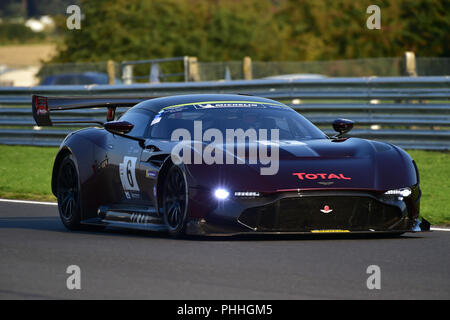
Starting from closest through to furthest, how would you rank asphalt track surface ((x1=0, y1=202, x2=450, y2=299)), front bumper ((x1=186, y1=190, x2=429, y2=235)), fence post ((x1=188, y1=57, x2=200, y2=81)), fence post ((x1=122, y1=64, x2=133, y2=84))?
asphalt track surface ((x1=0, y1=202, x2=450, y2=299))
front bumper ((x1=186, y1=190, x2=429, y2=235))
fence post ((x1=188, y1=57, x2=200, y2=81))
fence post ((x1=122, y1=64, x2=133, y2=84))

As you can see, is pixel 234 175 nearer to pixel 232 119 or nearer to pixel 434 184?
pixel 232 119

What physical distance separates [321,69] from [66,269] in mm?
24364

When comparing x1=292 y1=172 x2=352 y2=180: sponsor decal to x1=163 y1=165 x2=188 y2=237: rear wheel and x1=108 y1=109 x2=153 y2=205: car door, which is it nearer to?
x1=163 y1=165 x2=188 y2=237: rear wheel

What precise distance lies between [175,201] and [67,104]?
2.94 meters

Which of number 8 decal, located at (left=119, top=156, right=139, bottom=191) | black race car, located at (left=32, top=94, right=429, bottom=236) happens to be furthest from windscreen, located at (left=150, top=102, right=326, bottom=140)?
number 8 decal, located at (left=119, top=156, right=139, bottom=191)

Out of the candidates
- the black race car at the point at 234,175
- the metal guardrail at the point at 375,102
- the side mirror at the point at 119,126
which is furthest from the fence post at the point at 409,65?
the side mirror at the point at 119,126

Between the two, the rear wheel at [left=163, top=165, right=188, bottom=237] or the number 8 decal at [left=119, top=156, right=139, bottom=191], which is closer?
the rear wheel at [left=163, top=165, right=188, bottom=237]

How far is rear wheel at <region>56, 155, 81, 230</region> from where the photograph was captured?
10.2 m

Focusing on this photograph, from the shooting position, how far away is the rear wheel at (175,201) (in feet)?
28.2

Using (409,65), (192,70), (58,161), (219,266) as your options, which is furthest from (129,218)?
(192,70)

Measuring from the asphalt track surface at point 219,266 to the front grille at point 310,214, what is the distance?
0.50ft

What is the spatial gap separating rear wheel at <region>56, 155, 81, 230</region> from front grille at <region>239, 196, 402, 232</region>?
7.71ft

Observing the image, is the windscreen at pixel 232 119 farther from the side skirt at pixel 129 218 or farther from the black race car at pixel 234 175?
the side skirt at pixel 129 218
